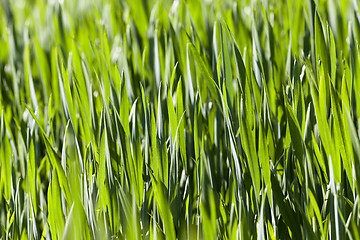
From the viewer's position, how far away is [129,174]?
0.67 metres

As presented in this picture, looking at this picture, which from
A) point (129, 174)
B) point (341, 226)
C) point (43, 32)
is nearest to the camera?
point (341, 226)

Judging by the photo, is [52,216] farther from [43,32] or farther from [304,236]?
[43,32]

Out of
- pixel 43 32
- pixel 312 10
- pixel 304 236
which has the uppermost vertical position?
pixel 43 32

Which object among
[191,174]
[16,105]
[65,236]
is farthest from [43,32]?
[65,236]

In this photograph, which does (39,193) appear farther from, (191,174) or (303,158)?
(303,158)

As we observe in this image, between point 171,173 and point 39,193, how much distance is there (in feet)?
0.98

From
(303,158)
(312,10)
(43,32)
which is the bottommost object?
(303,158)

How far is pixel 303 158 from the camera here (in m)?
0.62

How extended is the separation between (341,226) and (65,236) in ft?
1.21

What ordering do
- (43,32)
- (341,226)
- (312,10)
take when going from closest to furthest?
(341,226) < (312,10) < (43,32)

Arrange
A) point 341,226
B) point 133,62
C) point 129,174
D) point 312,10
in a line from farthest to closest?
point 133,62 → point 312,10 → point 129,174 → point 341,226

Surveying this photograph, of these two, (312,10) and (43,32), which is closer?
(312,10)

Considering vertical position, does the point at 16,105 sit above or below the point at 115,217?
above

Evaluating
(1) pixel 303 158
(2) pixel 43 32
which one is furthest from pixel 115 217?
(2) pixel 43 32
